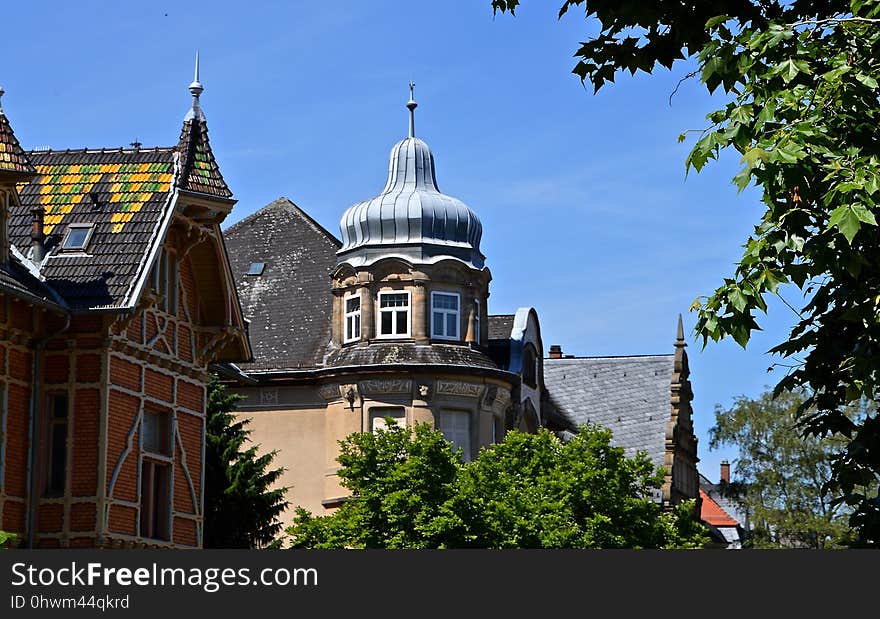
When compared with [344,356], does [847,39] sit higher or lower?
lower

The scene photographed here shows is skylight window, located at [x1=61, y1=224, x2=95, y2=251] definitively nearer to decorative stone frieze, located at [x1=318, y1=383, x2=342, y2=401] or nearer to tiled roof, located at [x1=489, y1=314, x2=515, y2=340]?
decorative stone frieze, located at [x1=318, y1=383, x2=342, y2=401]

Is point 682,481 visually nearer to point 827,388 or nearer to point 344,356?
point 344,356

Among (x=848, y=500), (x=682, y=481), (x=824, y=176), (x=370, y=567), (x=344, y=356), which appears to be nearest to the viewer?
(x=370, y=567)

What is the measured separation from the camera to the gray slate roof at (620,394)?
70.8 m

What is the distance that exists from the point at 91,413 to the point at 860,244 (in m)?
18.6

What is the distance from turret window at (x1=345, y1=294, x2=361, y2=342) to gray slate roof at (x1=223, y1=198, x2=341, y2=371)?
1.20m

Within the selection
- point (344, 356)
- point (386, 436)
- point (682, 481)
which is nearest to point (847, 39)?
point (386, 436)

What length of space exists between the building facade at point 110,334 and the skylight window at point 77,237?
3cm

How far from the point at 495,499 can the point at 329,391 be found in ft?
31.2

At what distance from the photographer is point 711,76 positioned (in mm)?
13008

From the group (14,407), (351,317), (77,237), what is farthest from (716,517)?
(14,407)

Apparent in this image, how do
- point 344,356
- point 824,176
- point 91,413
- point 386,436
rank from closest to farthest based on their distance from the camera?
point 824,176, point 91,413, point 386,436, point 344,356

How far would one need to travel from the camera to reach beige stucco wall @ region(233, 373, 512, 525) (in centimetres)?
4788

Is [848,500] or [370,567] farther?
[848,500]
